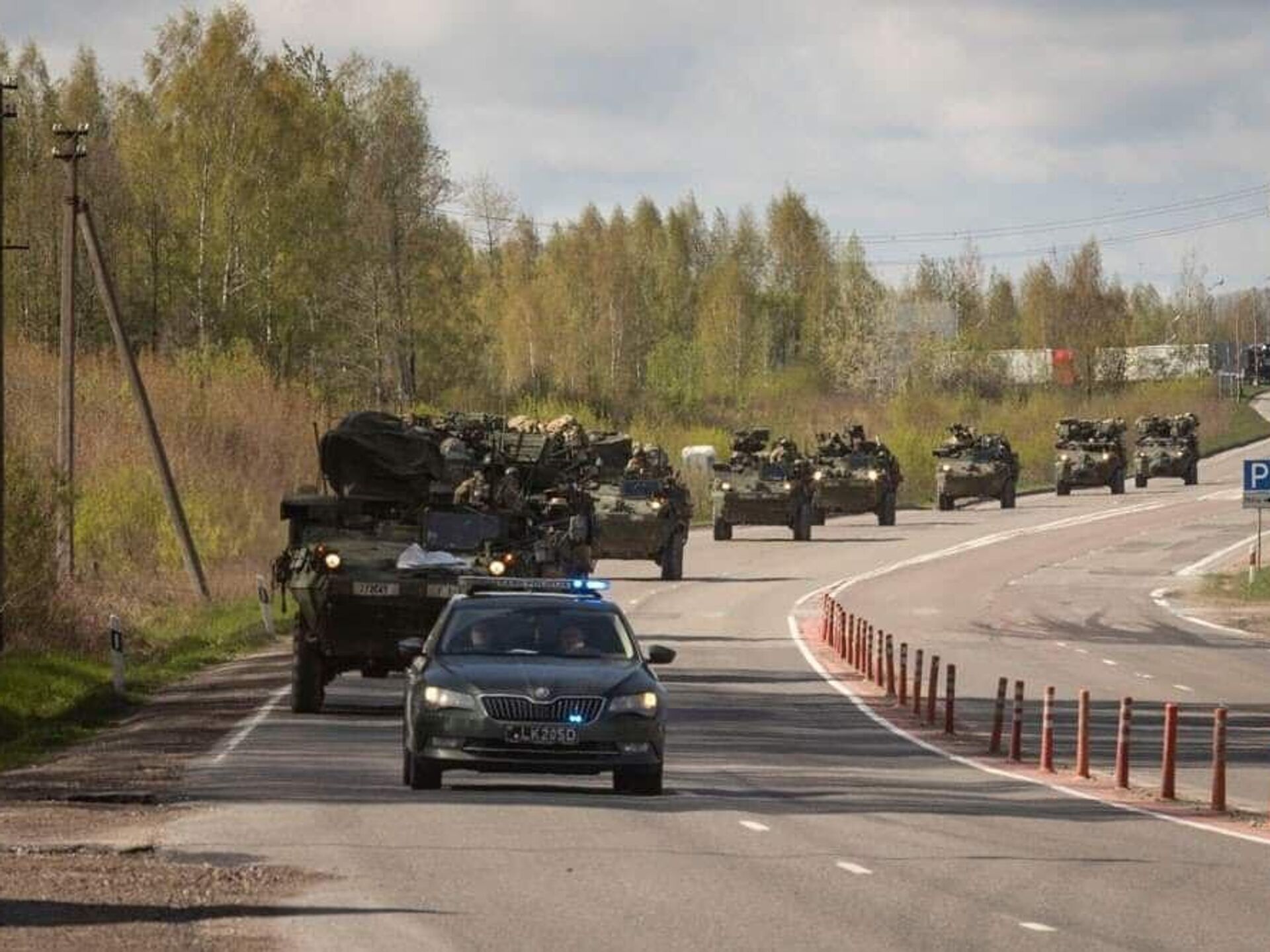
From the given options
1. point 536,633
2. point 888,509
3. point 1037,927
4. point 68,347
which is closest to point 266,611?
point 68,347

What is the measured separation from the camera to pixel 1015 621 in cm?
5219

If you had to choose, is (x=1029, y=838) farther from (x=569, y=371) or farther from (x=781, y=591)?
(x=569, y=371)

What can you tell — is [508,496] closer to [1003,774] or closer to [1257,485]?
[1003,774]

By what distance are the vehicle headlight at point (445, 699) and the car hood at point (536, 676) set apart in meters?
0.05

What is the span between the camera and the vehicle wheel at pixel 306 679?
91.8 feet

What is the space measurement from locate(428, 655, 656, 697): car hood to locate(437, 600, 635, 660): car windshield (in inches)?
9.7

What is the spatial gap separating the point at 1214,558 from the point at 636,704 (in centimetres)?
5433

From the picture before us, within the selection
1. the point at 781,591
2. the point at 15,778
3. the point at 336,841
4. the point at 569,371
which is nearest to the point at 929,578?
the point at 781,591

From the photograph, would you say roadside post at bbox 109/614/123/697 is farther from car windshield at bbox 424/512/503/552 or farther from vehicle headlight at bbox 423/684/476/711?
vehicle headlight at bbox 423/684/476/711

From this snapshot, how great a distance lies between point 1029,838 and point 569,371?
121647mm

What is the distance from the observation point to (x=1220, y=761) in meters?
20.3

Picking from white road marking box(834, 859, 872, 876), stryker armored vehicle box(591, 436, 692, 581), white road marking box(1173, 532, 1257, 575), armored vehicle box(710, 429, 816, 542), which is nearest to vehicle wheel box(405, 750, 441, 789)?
white road marking box(834, 859, 872, 876)

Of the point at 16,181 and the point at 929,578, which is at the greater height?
the point at 16,181

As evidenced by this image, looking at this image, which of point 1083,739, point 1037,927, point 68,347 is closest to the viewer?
point 1037,927
